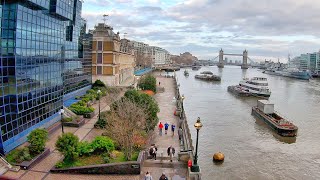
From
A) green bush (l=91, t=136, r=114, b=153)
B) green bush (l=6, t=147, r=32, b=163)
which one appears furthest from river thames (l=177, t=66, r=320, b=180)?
green bush (l=6, t=147, r=32, b=163)

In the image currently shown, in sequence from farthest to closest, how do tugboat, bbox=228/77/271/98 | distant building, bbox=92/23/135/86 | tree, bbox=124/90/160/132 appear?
tugboat, bbox=228/77/271/98, distant building, bbox=92/23/135/86, tree, bbox=124/90/160/132

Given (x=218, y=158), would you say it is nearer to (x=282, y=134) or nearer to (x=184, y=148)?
(x=184, y=148)

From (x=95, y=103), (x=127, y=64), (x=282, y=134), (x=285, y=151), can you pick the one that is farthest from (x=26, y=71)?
(x=127, y=64)

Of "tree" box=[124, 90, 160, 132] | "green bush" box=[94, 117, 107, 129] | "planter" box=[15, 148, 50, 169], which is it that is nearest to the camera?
"planter" box=[15, 148, 50, 169]

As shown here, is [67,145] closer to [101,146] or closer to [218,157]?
[101,146]

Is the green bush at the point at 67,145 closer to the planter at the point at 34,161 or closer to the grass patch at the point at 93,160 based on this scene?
the grass patch at the point at 93,160

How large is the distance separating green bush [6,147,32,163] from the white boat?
214 ft

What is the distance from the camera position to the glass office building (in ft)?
83.0

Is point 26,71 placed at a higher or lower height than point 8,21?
lower

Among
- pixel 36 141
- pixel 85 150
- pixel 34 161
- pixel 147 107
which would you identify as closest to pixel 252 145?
pixel 147 107

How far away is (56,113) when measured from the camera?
35344 mm

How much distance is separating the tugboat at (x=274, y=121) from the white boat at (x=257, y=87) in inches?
1011

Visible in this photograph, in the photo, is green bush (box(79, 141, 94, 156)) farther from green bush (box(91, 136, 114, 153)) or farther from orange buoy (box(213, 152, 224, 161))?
orange buoy (box(213, 152, 224, 161))

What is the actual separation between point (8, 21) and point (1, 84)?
496 centimetres
